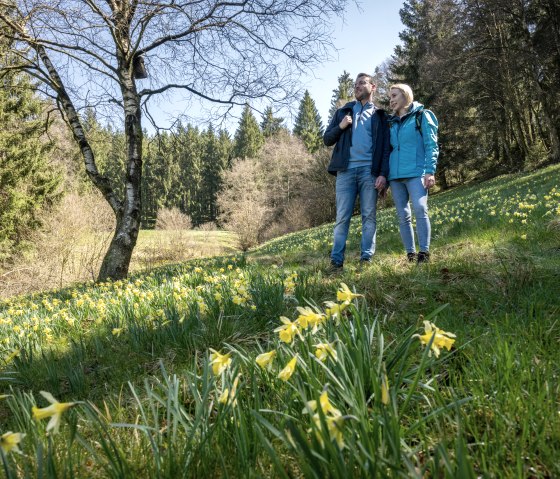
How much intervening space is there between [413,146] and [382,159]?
1.18 feet

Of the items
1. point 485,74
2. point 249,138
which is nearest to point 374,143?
point 485,74

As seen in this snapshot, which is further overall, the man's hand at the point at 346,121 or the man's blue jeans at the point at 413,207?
the man's hand at the point at 346,121

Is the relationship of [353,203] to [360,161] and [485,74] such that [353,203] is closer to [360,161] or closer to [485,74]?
[360,161]


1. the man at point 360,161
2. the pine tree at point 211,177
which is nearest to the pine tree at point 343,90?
the pine tree at point 211,177

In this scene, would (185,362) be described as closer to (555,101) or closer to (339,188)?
(339,188)

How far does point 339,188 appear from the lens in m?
4.15

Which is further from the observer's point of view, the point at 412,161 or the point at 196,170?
the point at 196,170

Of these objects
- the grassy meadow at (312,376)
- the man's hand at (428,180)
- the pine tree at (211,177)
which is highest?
the pine tree at (211,177)

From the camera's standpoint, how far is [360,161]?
402 centimetres

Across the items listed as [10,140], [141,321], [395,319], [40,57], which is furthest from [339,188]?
[10,140]

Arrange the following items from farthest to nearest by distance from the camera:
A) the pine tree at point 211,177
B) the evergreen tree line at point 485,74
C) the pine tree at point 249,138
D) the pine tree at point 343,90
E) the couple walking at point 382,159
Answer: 1. the pine tree at point 211,177
2. the pine tree at point 249,138
3. the pine tree at point 343,90
4. the evergreen tree line at point 485,74
5. the couple walking at point 382,159

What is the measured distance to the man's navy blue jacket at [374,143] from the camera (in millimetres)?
3967

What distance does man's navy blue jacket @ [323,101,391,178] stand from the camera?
397 cm

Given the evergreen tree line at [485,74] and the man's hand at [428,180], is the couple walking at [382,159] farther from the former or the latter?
the evergreen tree line at [485,74]
